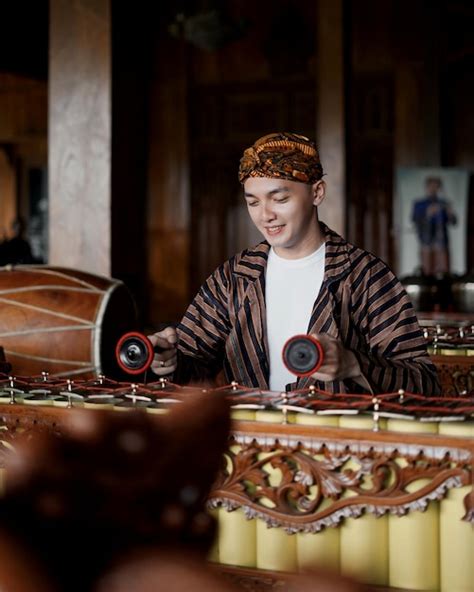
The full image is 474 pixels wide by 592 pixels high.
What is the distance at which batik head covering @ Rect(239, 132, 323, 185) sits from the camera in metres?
2.38

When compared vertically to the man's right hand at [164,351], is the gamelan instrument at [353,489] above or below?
below

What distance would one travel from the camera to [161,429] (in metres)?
0.61

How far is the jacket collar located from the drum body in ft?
3.56

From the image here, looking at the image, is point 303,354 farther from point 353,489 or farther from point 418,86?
point 418,86

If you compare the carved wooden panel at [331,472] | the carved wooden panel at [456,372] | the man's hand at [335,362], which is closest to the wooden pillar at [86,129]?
the carved wooden panel at [456,372]

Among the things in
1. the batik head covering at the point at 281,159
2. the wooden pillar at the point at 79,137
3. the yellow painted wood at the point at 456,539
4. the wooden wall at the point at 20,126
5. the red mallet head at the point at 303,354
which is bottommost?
the yellow painted wood at the point at 456,539

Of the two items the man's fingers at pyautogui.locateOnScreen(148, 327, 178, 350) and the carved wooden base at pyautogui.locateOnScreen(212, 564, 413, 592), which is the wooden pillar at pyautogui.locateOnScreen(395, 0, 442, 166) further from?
the carved wooden base at pyautogui.locateOnScreen(212, 564, 413, 592)

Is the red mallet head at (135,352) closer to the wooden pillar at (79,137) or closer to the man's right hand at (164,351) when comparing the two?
the man's right hand at (164,351)

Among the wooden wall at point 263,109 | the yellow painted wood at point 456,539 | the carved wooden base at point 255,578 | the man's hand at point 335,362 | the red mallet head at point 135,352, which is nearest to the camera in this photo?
the yellow painted wood at point 456,539

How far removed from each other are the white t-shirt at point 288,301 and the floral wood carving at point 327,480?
81 cm

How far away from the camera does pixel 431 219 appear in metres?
8.97

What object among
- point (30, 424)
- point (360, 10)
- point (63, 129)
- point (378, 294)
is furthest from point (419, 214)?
point (30, 424)

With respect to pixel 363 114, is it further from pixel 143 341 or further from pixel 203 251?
pixel 143 341

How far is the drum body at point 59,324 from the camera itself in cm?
348
